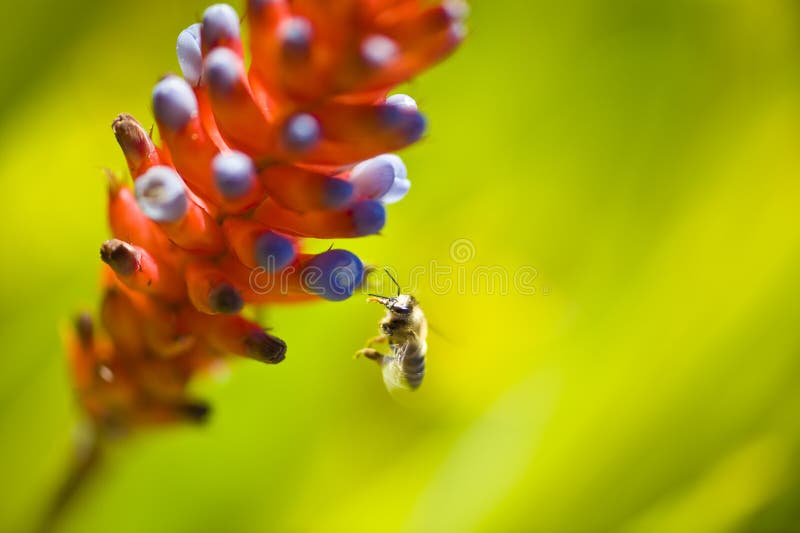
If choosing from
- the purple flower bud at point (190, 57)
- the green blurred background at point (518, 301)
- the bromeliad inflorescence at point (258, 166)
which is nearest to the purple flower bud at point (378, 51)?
the bromeliad inflorescence at point (258, 166)

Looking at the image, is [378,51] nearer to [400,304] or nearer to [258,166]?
[258,166]

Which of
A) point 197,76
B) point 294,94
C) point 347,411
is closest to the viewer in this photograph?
point 294,94

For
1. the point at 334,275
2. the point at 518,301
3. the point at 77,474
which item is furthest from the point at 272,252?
the point at 518,301

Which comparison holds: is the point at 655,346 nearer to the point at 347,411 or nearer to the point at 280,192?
the point at 347,411

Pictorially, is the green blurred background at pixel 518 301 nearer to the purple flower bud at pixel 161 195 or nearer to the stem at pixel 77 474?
the stem at pixel 77 474

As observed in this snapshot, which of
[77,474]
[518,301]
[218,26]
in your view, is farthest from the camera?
[518,301]

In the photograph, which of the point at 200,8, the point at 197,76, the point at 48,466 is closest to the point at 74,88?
the point at 200,8

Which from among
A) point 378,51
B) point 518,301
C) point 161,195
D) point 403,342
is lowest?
point 161,195
